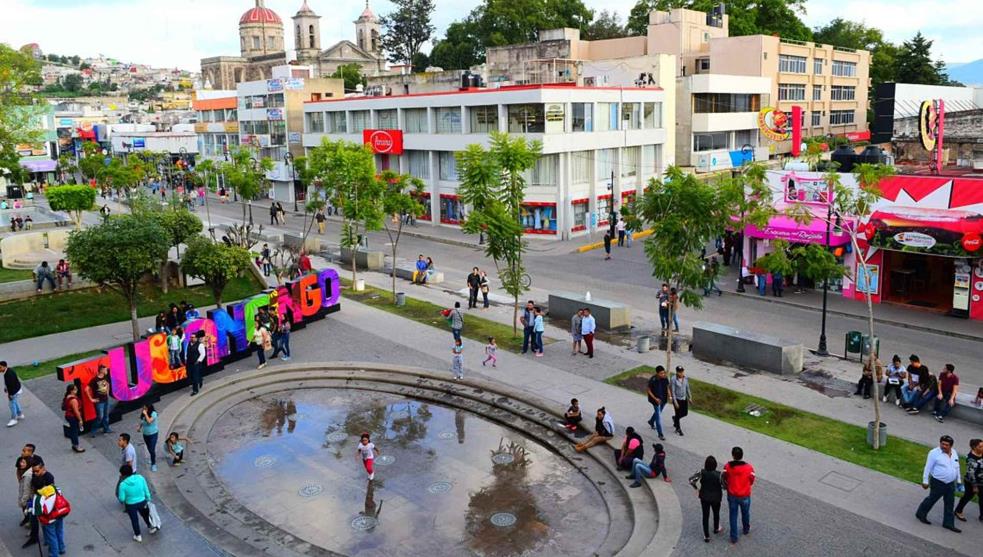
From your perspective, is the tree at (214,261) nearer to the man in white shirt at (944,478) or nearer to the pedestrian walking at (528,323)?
the pedestrian walking at (528,323)

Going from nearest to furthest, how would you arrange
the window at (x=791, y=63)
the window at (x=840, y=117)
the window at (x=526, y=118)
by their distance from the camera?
the window at (x=526, y=118)
the window at (x=791, y=63)
the window at (x=840, y=117)

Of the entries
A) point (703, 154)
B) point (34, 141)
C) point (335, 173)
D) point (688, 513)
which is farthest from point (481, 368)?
point (703, 154)

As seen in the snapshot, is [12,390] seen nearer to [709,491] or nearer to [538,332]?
[538,332]

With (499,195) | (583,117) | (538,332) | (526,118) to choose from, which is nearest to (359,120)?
(526,118)

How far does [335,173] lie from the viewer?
34.0 metres

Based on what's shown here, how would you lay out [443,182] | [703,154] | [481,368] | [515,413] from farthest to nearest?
1. [703,154]
2. [443,182]
3. [481,368]
4. [515,413]

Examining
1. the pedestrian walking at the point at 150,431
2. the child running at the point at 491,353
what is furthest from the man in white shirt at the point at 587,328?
the pedestrian walking at the point at 150,431

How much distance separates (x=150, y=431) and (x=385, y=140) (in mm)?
42289

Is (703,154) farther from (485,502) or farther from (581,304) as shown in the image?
(485,502)

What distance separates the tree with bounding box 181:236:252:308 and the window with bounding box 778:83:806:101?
5555 centimetres

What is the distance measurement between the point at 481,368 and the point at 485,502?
7.89 meters

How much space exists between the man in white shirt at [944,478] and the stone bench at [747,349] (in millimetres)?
8245

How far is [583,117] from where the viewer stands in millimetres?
47969

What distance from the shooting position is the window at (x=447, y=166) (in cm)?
5219
